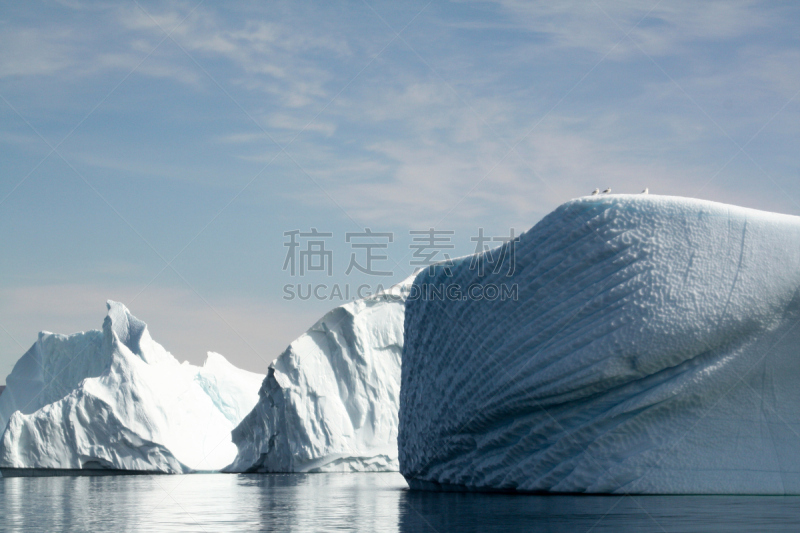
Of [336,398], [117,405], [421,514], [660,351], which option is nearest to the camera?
[421,514]

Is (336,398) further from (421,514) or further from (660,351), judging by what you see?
(421,514)

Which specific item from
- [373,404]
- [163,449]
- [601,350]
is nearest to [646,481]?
[601,350]

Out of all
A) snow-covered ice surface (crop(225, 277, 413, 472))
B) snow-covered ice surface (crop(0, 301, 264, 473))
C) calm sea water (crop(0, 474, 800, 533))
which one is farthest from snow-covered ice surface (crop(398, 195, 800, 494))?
snow-covered ice surface (crop(0, 301, 264, 473))

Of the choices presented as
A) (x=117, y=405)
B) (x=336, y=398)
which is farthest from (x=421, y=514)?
(x=117, y=405)

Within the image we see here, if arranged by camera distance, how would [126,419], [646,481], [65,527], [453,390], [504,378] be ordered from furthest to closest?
1. [126,419]
2. [453,390]
3. [504,378]
4. [646,481]
5. [65,527]

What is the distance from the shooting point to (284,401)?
25562 millimetres

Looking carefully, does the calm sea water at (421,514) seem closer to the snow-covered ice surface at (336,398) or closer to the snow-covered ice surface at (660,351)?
the snow-covered ice surface at (660,351)

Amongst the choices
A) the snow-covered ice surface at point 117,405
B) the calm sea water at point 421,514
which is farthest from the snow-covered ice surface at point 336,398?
the calm sea water at point 421,514

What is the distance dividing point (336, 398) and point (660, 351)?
1751 centimetres

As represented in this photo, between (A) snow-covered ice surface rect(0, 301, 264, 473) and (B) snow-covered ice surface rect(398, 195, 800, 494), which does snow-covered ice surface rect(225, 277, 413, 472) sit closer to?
(A) snow-covered ice surface rect(0, 301, 264, 473)

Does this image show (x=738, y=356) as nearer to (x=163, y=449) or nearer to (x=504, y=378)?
(x=504, y=378)

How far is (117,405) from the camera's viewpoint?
990 inches

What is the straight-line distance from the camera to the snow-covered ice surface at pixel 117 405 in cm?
2511

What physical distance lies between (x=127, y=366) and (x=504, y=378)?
1851cm
